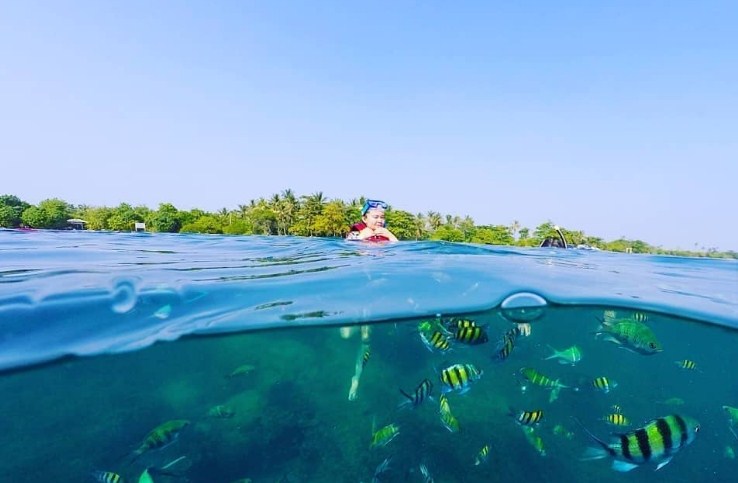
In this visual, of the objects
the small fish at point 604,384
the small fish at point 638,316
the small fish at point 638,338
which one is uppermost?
the small fish at point 638,338

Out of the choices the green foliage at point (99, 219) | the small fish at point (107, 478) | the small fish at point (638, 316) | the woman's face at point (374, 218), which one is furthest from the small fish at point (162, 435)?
the green foliage at point (99, 219)

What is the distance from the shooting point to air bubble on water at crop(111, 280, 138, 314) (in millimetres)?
6273

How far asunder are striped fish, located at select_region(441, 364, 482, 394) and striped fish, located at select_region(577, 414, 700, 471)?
1744mm

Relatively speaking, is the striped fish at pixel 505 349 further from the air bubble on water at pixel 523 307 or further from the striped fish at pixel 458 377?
the air bubble on water at pixel 523 307

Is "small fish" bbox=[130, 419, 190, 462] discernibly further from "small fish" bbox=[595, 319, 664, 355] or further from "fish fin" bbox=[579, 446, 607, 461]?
"small fish" bbox=[595, 319, 664, 355]

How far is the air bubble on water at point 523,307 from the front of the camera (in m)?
9.22

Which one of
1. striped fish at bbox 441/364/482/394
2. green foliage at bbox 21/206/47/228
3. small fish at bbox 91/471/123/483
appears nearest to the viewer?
small fish at bbox 91/471/123/483

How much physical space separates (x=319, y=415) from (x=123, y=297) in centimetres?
1126

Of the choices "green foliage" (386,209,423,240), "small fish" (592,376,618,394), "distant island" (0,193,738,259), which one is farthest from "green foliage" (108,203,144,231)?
"small fish" (592,376,618,394)

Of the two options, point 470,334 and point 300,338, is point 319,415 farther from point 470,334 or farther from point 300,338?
point 470,334

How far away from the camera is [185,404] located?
1703 centimetres

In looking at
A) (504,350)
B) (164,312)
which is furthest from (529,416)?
(164,312)

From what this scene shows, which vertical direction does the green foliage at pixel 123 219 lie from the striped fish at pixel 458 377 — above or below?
above

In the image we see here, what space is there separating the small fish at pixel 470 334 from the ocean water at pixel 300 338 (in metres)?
0.53
